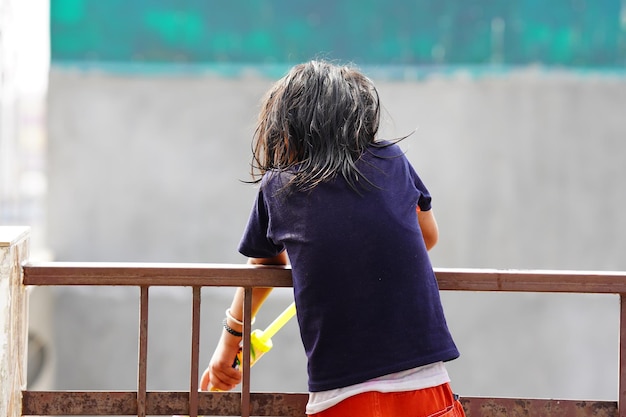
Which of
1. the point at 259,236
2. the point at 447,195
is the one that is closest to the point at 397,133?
the point at 447,195

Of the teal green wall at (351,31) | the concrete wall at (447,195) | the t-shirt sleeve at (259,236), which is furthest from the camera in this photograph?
the concrete wall at (447,195)

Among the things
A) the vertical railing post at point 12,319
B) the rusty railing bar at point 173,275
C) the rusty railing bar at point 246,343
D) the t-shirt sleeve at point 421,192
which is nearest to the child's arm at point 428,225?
the t-shirt sleeve at point 421,192

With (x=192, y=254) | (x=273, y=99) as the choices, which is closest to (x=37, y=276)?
(x=273, y=99)

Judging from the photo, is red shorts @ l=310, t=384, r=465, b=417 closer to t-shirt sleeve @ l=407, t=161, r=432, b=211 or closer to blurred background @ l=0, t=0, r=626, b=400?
t-shirt sleeve @ l=407, t=161, r=432, b=211

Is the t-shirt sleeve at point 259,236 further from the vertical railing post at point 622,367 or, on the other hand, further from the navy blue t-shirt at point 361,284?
the vertical railing post at point 622,367

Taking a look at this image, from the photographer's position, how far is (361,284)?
1.54 meters

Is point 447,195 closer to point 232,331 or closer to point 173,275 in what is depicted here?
point 232,331

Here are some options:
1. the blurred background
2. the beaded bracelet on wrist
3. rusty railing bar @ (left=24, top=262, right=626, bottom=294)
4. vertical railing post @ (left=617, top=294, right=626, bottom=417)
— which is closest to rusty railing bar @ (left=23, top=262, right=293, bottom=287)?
rusty railing bar @ (left=24, top=262, right=626, bottom=294)

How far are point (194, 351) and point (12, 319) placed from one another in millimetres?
439

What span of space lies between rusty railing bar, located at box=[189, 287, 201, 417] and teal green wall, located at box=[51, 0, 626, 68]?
4872 millimetres

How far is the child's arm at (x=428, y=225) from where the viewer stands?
5.87ft

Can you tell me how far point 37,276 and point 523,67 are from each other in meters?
5.52

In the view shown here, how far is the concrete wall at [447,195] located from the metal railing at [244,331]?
4.72 metres

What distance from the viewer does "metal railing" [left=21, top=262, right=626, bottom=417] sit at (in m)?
1.83
